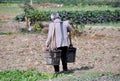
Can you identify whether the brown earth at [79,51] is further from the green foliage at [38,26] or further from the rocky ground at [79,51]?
the green foliage at [38,26]

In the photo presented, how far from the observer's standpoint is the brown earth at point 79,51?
1416 centimetres

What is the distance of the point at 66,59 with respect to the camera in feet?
41.3

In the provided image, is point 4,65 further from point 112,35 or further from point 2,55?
point 112,35

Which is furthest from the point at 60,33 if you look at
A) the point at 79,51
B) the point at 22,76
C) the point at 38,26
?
the point at 38,26

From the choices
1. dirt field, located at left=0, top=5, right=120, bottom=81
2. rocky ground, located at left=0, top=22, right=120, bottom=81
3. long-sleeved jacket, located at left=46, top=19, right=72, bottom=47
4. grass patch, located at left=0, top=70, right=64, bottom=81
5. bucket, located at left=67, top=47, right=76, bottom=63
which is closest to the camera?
grass patch, located at left=0, top=70, right=64, bottom=81

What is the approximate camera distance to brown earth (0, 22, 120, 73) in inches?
558

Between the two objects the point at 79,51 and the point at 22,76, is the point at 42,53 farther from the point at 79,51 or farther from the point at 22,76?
the point at 22,76

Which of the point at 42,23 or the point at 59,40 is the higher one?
the point at 59,40

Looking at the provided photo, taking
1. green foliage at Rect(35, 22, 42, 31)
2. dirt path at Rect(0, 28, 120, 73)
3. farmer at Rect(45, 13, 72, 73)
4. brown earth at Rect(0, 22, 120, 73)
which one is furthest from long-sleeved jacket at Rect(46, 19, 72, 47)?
green foliage at Rect(35, 22, 42, 31)

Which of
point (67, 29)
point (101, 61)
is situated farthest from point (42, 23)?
point (67, 29)

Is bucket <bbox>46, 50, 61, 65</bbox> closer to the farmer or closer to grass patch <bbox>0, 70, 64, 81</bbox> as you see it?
the farmer

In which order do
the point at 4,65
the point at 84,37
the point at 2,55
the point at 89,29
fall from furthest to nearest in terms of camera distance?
the point at 89,29, the point at 84,37, the point at 2,55, the point at 4,65

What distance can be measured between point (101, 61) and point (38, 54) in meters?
2.85

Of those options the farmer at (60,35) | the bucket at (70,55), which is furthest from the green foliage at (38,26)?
the farmer at (60,35)
